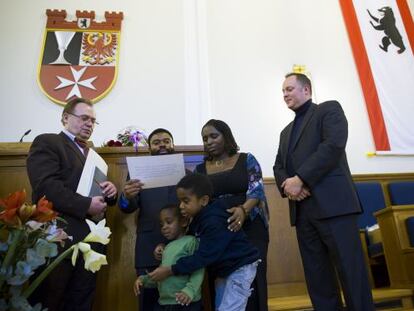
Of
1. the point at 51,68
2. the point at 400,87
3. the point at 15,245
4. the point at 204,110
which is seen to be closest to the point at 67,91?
the point at 51,68

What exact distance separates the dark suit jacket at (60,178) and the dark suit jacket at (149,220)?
313 millimetres

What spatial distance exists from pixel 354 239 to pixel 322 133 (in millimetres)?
540

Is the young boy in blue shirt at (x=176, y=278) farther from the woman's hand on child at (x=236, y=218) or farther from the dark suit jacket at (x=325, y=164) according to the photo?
the dark suit jacket at (x=325, y=164)

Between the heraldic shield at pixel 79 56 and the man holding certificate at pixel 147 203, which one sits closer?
the man holding certificate at pixel 147 203

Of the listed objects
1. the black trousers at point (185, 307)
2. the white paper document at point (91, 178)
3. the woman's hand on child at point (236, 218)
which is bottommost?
the black trousers at point (185, 307)

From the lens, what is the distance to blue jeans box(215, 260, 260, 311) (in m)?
1.51

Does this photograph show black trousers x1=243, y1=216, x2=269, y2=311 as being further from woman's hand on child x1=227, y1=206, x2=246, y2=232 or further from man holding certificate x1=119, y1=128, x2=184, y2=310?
man holding certificate x1=119, y1=128, x2=184, y2=310

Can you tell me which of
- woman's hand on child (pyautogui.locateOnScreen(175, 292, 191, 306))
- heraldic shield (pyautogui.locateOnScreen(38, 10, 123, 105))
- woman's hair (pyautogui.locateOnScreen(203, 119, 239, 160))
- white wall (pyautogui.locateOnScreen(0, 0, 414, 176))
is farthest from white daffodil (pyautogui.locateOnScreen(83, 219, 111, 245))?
heraldic shield (pyautogui.locateOnScreen(38, 10, 123, 105))

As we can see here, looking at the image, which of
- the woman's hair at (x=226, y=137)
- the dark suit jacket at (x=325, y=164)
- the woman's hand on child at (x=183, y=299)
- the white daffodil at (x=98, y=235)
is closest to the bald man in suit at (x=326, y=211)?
the dark suit jacket at (x=325, y=164)

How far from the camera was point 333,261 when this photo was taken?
175 cm

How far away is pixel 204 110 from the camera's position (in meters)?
4.25

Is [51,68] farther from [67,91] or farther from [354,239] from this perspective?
[354,239]

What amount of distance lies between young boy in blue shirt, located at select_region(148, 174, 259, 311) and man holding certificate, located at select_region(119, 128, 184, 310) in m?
0.25

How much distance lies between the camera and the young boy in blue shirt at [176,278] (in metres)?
1.43
